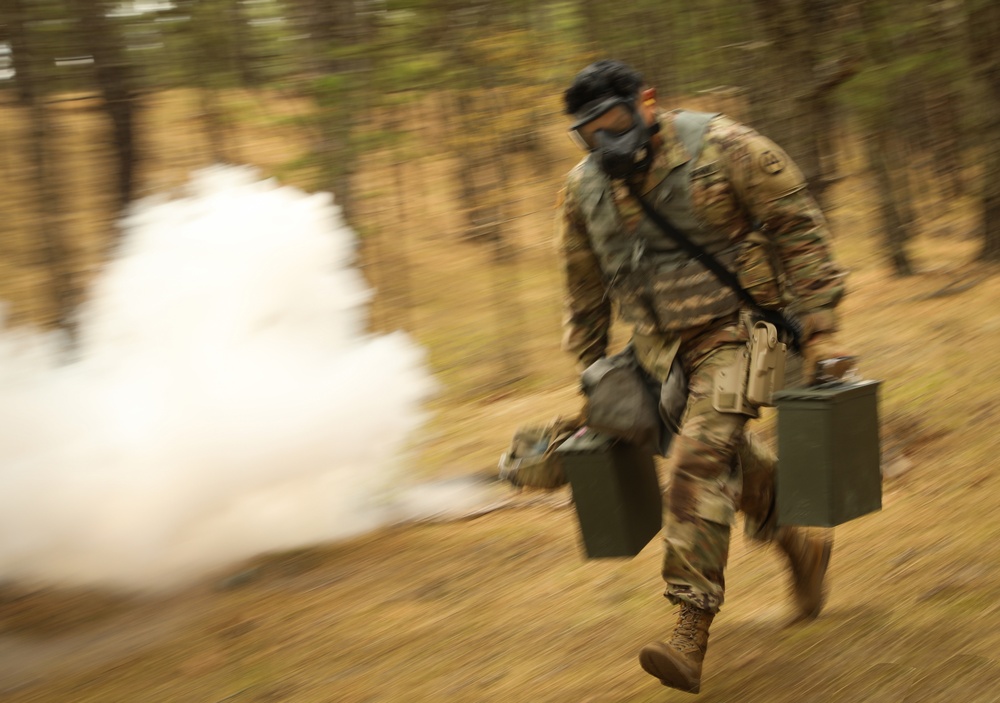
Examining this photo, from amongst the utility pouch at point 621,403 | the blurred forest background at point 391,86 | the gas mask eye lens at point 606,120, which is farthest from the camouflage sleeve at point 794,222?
the blurred forest background at point 391,86

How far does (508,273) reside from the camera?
53.5 ft

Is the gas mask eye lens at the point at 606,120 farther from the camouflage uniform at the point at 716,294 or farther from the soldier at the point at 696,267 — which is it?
the camouflage uniform at the point at 716,294

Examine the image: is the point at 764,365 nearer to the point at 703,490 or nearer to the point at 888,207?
the point at 703,490

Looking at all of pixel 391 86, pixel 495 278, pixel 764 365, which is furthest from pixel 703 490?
pixel 495 278

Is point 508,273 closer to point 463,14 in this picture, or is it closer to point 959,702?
point 463,14

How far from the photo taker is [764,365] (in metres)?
3.67

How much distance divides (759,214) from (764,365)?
51 centimetres

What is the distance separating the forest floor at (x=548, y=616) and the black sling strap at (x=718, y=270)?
1.19 meters

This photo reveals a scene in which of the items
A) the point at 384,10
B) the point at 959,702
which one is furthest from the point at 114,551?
the point at 384,10

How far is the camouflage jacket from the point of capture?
369 centimetres

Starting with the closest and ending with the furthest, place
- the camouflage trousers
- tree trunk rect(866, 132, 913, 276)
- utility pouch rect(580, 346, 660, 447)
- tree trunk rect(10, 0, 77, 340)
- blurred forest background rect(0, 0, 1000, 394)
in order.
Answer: the camouflage trousers, utility pouch rect(580, 346, 660, 447), blurred forest background rect(0, 0, 1000, 394), tree trunk rect(10, 0, 77, 340), tree trunk rect(866, 132, 913, 276)

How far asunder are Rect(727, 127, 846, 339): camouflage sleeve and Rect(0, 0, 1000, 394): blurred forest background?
385cm

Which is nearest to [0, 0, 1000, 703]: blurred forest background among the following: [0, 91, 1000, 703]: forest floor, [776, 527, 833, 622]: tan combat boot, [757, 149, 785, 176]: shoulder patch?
[0, 91, 1000, 703]: forest floor

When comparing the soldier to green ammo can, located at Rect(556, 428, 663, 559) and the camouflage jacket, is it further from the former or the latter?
green ammo can, located at Rect(556, 428, 663, 559)
